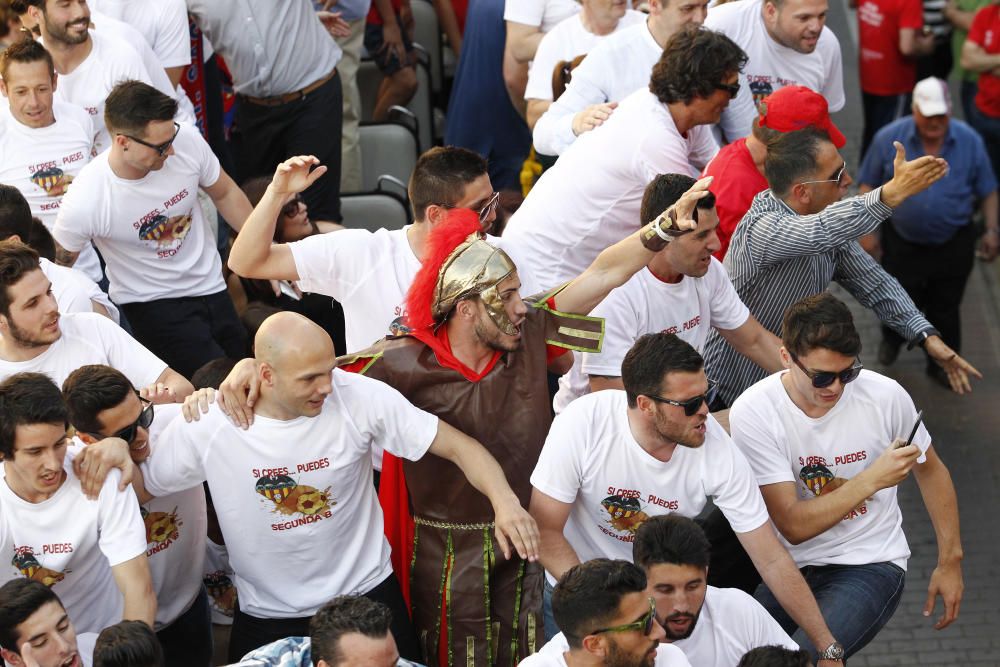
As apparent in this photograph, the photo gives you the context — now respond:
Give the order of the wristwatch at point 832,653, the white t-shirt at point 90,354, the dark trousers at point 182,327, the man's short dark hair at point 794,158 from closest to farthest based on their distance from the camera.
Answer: the wristwatch at point 832,653 < the white t-shirt at point 90,354 < the man's short dark hair at point 794,158 < the dark trousers at point 182,327

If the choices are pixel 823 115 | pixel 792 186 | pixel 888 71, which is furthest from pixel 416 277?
pixel 888 71

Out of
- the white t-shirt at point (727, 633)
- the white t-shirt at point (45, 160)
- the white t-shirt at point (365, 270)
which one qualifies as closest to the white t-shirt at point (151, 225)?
the white t-shirt at point (45, 160)

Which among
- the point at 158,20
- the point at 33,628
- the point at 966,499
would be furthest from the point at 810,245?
the point at 158,20

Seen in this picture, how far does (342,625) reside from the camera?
372 cm

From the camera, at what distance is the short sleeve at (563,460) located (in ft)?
13.8

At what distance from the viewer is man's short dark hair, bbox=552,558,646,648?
11.9 feet

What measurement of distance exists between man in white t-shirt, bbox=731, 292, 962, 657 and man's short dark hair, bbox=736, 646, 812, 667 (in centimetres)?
62

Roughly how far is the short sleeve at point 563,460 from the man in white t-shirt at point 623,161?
3.78 ft

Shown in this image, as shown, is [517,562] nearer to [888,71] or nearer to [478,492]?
[478,492]

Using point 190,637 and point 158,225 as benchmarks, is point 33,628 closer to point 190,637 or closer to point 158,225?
point 190,637

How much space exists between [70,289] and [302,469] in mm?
1559

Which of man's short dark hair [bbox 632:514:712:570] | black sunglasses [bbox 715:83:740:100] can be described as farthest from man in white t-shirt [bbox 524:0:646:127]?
man's short dark hair [bbox 632:514:712:570]

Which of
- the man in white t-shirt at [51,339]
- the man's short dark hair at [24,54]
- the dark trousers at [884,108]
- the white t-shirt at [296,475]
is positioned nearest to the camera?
the white t-shirt at [296,475]

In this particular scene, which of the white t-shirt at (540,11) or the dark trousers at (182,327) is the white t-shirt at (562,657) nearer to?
the dark trousers at (182,327)
